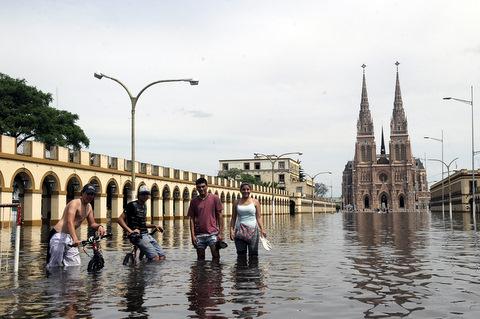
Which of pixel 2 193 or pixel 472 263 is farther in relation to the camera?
pixel 2 193

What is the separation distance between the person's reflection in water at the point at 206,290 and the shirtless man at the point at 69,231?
202 cm

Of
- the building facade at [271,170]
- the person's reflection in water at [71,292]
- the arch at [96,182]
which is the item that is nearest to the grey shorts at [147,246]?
the person's reflection in water at [71,292]

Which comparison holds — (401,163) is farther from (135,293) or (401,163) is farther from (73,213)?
(135,293)

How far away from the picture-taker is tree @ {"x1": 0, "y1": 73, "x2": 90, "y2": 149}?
57.7 m

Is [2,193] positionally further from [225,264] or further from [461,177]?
[461,177]

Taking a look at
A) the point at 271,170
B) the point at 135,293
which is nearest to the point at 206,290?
the point at 135,293

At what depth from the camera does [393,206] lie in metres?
189

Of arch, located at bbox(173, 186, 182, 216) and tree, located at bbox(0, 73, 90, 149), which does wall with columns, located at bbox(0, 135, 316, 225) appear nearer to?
arch, located at bbox(173, 186, 182, 216)

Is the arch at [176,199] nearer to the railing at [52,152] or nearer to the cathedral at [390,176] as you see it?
the railing at [52,152]

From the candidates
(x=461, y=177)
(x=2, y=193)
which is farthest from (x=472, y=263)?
(x=461, y=177)

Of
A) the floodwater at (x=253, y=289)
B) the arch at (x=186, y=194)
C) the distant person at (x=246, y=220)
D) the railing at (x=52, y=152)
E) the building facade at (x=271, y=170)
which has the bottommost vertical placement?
the floodwater at (x=253, y=289)

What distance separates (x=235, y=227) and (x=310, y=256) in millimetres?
3136

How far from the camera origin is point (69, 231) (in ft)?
30.7

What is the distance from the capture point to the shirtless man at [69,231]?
941 cm
